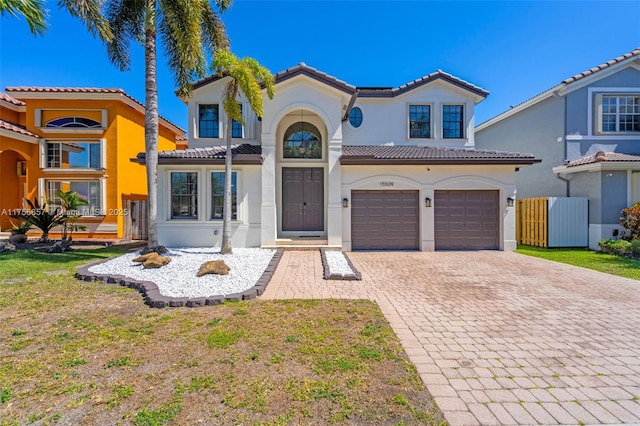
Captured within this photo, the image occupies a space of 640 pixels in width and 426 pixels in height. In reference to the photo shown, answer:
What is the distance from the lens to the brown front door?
43.4 ft

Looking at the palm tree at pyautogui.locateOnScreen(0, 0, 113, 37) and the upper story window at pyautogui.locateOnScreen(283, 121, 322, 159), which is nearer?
the palm tree at pyautogui.locateOnScreen(0, 0, 113, 37)

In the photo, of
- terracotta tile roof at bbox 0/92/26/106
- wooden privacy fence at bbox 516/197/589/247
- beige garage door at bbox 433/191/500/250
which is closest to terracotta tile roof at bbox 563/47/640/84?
wooden privacy fence at bbox 516/197/589/247

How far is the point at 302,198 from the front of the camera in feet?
43.5

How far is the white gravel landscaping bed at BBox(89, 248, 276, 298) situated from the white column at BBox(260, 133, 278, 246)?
1.13 metres

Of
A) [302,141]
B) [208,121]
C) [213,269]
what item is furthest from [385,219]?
[208,121]

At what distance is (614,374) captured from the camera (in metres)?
3.51

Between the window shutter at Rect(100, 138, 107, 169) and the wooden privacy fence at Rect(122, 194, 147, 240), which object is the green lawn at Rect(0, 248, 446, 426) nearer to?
the wooden privacy fence at Rect(122, 194, 147, 240)

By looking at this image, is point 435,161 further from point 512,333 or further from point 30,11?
point 30,11

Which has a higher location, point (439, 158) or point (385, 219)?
point (439, 158)

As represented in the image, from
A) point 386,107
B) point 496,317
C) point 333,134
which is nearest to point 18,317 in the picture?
point 496,317

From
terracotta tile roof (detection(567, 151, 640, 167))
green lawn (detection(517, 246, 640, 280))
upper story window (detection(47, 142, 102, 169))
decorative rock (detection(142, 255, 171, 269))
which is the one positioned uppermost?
upper story window (detection(47, 142, 102, 169))

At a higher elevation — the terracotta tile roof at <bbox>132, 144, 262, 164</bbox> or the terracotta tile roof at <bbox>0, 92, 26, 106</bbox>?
the terracotta tile roof at <bbox>0, 92, 26, 106</bbox>

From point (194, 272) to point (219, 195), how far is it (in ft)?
16.2

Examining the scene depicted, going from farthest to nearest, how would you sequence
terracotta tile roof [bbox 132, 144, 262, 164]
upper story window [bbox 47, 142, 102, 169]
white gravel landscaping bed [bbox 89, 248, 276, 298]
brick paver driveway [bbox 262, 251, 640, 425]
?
upper story window [bbox 47, 142, 102, 169] < terracotta tile roof [bbox 132, 144, 262, 164] < white gravel landscaping bed [bbox 89, 248, 276, 298] < brick paver driveway [bbox 262, 251, 640, 425]
